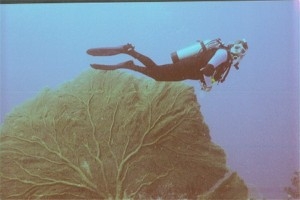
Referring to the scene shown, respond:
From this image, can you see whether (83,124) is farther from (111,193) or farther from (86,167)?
(111,193)

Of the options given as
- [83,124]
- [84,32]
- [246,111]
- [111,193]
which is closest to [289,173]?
[246,111]

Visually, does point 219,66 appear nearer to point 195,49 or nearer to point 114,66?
point 195,49

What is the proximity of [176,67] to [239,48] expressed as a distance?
44cm

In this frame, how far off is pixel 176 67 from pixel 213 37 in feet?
1.05

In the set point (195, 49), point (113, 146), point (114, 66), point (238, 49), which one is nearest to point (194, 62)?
point (195, 49)

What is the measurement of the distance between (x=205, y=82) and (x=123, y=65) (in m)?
0.57

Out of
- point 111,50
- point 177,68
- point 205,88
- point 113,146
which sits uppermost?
point 111,50

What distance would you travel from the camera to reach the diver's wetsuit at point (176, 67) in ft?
9.05

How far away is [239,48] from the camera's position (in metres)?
2.73

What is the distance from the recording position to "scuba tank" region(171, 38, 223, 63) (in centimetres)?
275

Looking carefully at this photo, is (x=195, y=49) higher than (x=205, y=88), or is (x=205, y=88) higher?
(x=195, y=49)

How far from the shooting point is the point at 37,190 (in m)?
2.79

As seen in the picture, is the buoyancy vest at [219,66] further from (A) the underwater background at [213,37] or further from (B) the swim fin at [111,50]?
(B) the swim fin at [111,50]

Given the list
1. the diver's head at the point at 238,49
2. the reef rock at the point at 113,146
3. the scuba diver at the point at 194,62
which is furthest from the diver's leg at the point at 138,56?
the diver's head at the point at 238,49
